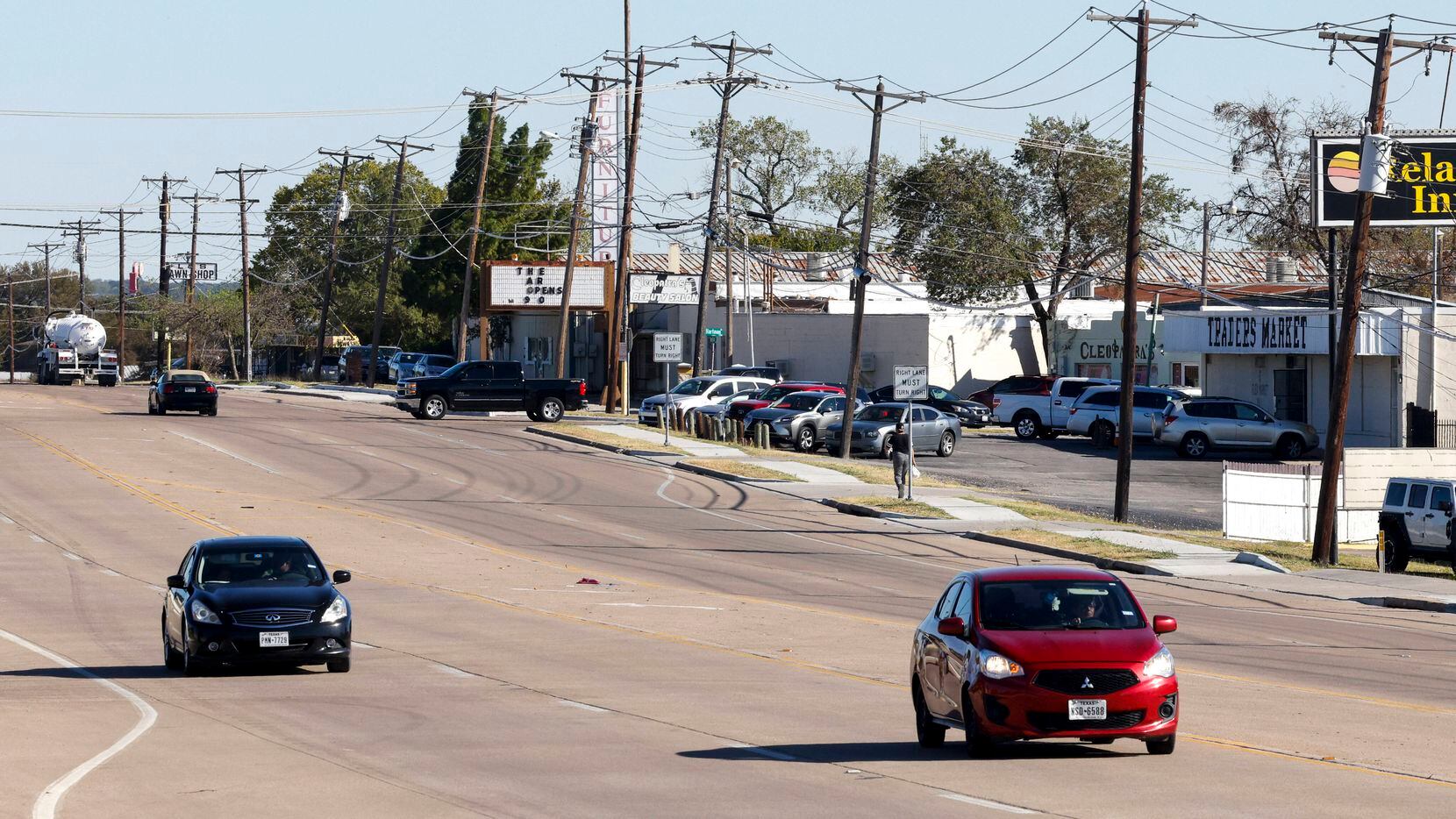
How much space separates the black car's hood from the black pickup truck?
4300 cm

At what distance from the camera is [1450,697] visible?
15766 millimetres

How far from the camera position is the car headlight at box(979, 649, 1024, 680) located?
11.5 metres

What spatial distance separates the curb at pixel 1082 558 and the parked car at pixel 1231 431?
20.8 metres

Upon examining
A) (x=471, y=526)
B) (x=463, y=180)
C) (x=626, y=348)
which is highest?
(x=463, y=180)

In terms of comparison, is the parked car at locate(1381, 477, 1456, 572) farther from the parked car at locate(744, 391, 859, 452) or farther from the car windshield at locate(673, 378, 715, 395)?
the car windshield at locate(673, 378, 715, 395)

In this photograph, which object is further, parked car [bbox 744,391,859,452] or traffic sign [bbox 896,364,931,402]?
parked car [bbox 744,391,859,452]

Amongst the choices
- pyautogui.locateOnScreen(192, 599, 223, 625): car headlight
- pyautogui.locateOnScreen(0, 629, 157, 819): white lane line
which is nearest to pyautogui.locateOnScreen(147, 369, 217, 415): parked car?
pyautogui.locateOnScreen(0, 629, 157, 819): white lane line

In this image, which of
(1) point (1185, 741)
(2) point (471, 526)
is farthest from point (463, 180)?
(1) point (1185, 741)

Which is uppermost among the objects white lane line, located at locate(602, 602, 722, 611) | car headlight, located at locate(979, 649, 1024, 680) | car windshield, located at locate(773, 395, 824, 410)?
car windshield, located at locate(773, 395, 824, 410)

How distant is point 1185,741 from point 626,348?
149 ft

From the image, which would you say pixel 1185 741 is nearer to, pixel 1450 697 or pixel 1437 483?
pixel 1450 697

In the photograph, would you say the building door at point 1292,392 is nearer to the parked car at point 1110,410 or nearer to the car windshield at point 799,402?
the parked car at point 1110,410

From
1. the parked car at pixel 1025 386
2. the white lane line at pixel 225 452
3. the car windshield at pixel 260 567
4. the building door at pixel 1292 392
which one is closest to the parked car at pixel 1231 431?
the building door at pixel 1292 392

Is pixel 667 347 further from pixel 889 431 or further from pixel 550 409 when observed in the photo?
pixel 550 409
